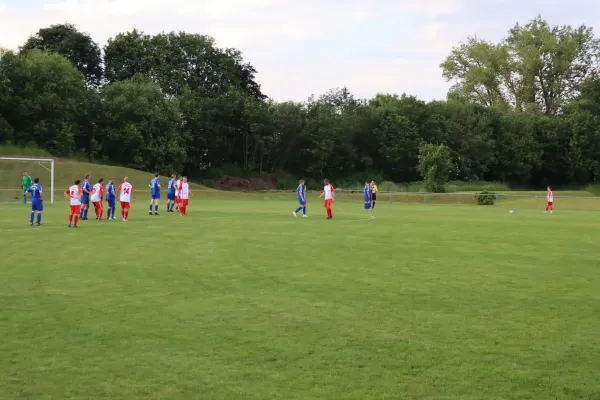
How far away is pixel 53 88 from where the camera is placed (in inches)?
2363

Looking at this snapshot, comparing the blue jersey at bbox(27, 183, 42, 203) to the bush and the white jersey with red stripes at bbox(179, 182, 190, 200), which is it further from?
the bush

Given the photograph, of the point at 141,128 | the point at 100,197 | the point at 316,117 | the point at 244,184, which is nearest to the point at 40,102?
the point at 141,128

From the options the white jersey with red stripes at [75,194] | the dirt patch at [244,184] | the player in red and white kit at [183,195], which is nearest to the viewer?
the white jersey with red stripes at [75,194]

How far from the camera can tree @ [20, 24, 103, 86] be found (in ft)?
232

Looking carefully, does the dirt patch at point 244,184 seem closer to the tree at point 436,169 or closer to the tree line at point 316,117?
the tree line at point 316,117

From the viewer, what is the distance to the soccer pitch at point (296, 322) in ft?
18.4

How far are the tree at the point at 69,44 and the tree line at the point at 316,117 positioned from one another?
124 millimetres

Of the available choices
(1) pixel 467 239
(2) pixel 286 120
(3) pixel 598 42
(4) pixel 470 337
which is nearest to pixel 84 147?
(2) pixel 286 120

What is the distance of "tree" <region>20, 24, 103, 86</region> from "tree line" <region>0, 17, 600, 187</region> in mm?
124

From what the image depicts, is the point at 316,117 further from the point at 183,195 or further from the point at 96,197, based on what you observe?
the point at 96,197

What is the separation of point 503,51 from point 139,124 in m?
50.0

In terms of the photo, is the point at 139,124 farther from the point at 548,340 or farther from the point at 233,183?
the point at 548,340

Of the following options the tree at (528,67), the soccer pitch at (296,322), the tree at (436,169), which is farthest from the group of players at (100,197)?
the tree at (528,67)

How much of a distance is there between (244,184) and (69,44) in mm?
26231
